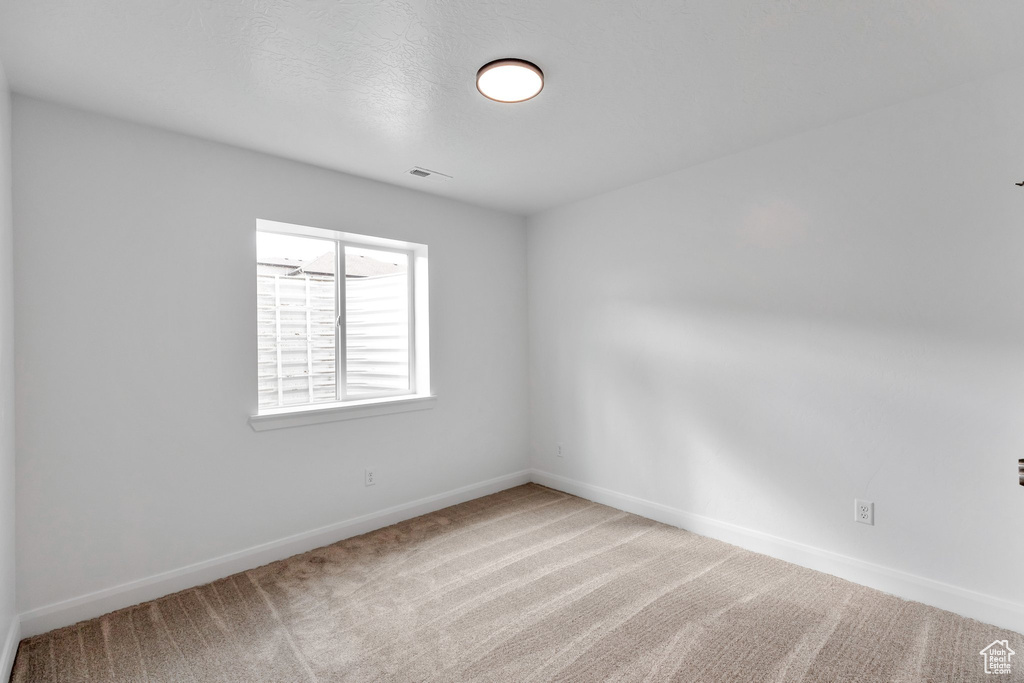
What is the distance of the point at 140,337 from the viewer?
8.22ft

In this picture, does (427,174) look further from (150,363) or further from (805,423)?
(805,423)

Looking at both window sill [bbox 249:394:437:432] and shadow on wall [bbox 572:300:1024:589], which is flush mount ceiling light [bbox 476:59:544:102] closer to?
Answer: shadow on wall [bbox 572:300:1024:589]

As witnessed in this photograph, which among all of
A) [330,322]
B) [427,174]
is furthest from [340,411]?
[427,174]

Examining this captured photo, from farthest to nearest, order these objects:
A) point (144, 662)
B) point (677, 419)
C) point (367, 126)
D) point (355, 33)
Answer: point (677, 419), point (367, 126), point (144, 662), point (355, 33)

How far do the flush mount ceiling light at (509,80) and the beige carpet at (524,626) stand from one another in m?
2.42

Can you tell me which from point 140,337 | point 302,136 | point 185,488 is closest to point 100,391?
point 140,337

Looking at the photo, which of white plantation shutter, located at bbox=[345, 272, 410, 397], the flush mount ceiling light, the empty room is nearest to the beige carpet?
the empty room

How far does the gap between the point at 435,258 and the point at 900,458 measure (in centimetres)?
315

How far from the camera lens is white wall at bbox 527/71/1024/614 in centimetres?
221

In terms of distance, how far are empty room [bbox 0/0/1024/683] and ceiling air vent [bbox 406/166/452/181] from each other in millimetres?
38

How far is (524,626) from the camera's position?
2.24m

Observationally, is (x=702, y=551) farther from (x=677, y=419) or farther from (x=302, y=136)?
(x=302, y=136)

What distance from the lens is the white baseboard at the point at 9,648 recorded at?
1.87 meters

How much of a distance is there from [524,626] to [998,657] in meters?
1.92
